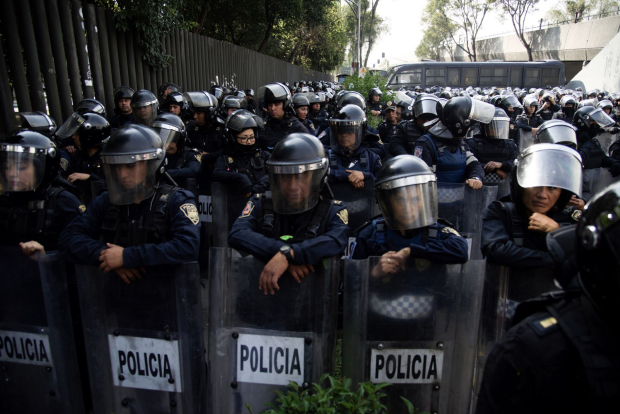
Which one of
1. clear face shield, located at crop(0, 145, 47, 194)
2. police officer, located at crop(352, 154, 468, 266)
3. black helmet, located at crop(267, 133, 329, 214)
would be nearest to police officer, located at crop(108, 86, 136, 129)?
clear face shield, located at crop(0, 145, 47, 194)

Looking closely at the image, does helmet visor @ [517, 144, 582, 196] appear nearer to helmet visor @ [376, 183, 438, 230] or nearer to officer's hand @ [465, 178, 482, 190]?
helmet visor @ [376, 183, 438, 230]

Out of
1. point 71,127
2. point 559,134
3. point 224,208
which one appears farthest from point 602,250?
point 71,127

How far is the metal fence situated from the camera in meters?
5.77

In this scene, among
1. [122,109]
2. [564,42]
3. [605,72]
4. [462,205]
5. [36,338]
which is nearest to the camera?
[36,338]

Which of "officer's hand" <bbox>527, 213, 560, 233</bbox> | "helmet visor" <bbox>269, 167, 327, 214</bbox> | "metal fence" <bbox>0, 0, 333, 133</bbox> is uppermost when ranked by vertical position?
"metal fence" <bbox>0, 0, 333, 133</bbox>

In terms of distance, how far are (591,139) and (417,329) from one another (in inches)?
238

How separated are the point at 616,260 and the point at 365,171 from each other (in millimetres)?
3703

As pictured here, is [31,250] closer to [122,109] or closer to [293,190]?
[293,190]

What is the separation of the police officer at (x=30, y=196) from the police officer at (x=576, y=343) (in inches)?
108

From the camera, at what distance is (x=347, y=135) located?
190 inches

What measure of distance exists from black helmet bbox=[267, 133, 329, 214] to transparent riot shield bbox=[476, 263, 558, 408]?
1.17 m

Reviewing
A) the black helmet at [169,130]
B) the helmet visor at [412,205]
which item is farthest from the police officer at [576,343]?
the black helmet at [169,130]

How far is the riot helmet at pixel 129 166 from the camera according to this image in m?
2.63

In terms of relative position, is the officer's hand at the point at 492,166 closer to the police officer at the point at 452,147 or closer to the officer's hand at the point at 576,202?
the police officer at the point at 452,147
